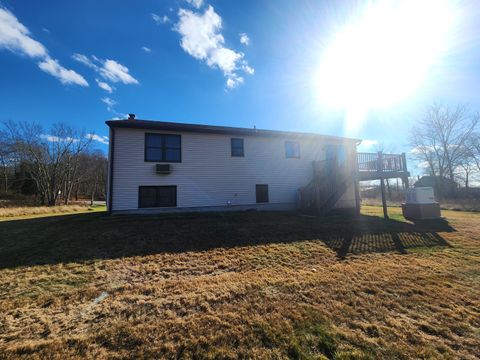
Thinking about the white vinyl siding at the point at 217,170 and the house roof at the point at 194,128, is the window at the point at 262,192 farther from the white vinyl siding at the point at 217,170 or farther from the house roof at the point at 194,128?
the house roof at the point at 194,128

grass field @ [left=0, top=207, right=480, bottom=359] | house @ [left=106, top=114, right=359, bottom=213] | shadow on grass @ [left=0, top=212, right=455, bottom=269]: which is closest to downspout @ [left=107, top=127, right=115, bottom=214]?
house @ [left=106, top=114, right=359, bottom=213]

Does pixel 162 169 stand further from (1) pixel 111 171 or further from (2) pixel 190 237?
(2) pixel 190 237

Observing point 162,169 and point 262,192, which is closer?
point 162,169

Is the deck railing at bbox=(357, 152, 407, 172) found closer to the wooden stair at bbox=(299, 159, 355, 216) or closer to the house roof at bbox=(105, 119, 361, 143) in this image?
the wooden stair at bbox=(299, 159, 355, 216)

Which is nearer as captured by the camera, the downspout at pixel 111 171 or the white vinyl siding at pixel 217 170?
the downspout at pixel 111 171

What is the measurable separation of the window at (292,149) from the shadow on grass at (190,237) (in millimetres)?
5554

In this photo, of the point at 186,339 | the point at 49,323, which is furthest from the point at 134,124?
the point at 186,339

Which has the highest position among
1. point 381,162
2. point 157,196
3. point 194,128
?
point 194,128

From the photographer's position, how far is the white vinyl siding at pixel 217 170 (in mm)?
10547

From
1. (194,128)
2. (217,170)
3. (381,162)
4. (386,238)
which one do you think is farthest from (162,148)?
(381,162)

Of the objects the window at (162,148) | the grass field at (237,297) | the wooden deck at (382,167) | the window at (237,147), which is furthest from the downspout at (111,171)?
the wooden deck at (382,167)

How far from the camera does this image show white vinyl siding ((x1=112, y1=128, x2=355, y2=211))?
10547mm

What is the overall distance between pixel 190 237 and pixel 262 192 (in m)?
6.87

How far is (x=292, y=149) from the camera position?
13750mm
